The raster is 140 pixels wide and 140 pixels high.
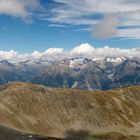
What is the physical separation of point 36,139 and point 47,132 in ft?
187

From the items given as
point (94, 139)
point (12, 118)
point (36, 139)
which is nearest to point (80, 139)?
point (94, 139)

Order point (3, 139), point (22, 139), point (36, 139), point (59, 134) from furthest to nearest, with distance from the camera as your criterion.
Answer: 1. point (59, 134)
2. point (36, 139)
3. point (22, 139)
4. point (3, 139)

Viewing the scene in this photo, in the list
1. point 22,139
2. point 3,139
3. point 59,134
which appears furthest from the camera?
point 59,134

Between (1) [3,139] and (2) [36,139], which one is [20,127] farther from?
(1) [3,139]

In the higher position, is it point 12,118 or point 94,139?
point 12,118

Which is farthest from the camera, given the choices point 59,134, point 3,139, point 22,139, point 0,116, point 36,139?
point 59,134

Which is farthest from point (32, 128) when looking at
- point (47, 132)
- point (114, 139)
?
point (114, 139)

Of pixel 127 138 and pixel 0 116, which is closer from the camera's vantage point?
pixel 0 116

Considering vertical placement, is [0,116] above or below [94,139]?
above

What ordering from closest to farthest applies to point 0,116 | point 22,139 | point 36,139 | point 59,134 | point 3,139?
point 3,139 < point 22,139 < point 36,139 < point 0,116 < point 59,134

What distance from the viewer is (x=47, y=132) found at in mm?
193500

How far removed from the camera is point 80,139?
193000 mm

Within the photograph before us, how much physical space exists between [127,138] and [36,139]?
78.5 metres

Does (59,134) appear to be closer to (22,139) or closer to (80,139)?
(80,139)
